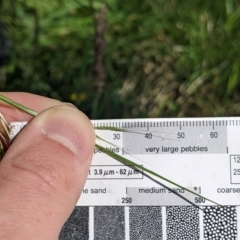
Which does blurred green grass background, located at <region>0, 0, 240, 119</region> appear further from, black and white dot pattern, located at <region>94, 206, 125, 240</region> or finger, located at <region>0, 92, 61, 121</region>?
black and white dot pattern, located at <region>94, 206, 125, 240</region>

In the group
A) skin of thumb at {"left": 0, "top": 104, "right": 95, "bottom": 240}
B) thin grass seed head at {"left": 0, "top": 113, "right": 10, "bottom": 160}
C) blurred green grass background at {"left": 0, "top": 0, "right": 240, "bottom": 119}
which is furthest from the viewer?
blurred green grass background at {"left": 0, "top": 0, "right": 240, "bottom": 119}

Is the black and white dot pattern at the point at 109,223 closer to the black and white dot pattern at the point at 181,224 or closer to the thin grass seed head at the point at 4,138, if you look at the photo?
the black and white dot pattern at the point at 181,224

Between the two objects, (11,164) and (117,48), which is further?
(117,48)

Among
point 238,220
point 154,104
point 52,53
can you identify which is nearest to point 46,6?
point 52,53

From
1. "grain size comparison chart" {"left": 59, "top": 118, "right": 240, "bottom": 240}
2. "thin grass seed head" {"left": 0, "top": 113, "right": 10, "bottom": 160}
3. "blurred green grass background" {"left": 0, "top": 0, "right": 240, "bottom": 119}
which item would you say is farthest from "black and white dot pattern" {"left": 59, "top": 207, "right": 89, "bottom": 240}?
"blurred green grass background" {"left": 0, "top": 0, "right": 240, "bottom": 119}

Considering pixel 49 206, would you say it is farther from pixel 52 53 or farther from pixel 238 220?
pixel 52 53

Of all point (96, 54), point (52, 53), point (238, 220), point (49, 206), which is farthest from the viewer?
point (52, 53)
